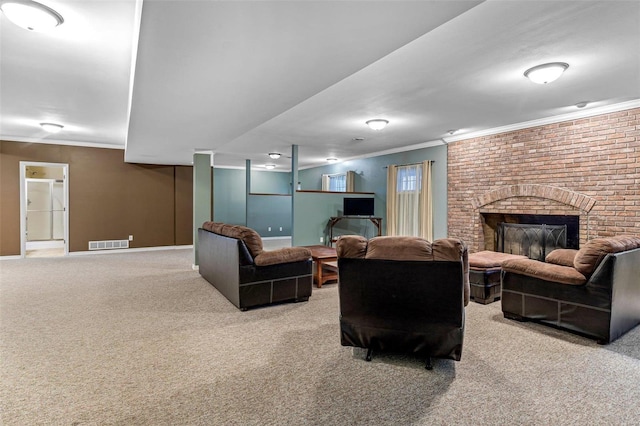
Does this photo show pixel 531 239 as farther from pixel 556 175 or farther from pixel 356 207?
pixel 356 207

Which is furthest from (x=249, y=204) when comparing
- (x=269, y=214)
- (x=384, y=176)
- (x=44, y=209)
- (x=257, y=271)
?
(x=257, y=271)

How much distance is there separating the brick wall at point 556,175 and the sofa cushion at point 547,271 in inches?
73.3

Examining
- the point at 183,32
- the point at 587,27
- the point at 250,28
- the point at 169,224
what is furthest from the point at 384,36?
the point at 169,224

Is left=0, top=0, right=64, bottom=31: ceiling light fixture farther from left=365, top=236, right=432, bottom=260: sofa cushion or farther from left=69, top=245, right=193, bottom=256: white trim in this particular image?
left=69, top=245, right=193, bottom=256: white trim

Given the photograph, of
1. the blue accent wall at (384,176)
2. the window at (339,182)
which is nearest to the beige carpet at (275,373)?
the blue accent wall at (384,176)

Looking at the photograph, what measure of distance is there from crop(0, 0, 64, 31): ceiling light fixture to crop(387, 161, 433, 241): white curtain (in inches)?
246

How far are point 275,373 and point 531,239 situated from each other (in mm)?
5014

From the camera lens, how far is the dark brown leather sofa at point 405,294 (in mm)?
2398

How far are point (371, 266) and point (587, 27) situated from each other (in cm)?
248

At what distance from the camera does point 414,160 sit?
293 inches

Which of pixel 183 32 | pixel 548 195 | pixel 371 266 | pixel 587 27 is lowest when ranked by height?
pixel 371 266

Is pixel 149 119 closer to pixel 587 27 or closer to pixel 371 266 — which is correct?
pixel 371 266

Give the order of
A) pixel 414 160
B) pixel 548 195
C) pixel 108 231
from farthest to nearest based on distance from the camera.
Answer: pixel 108 231, pixel 414 160, pixel 548 195

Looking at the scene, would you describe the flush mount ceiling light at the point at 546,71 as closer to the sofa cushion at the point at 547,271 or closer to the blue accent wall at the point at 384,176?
the sofa cushion at the point at 547,271
